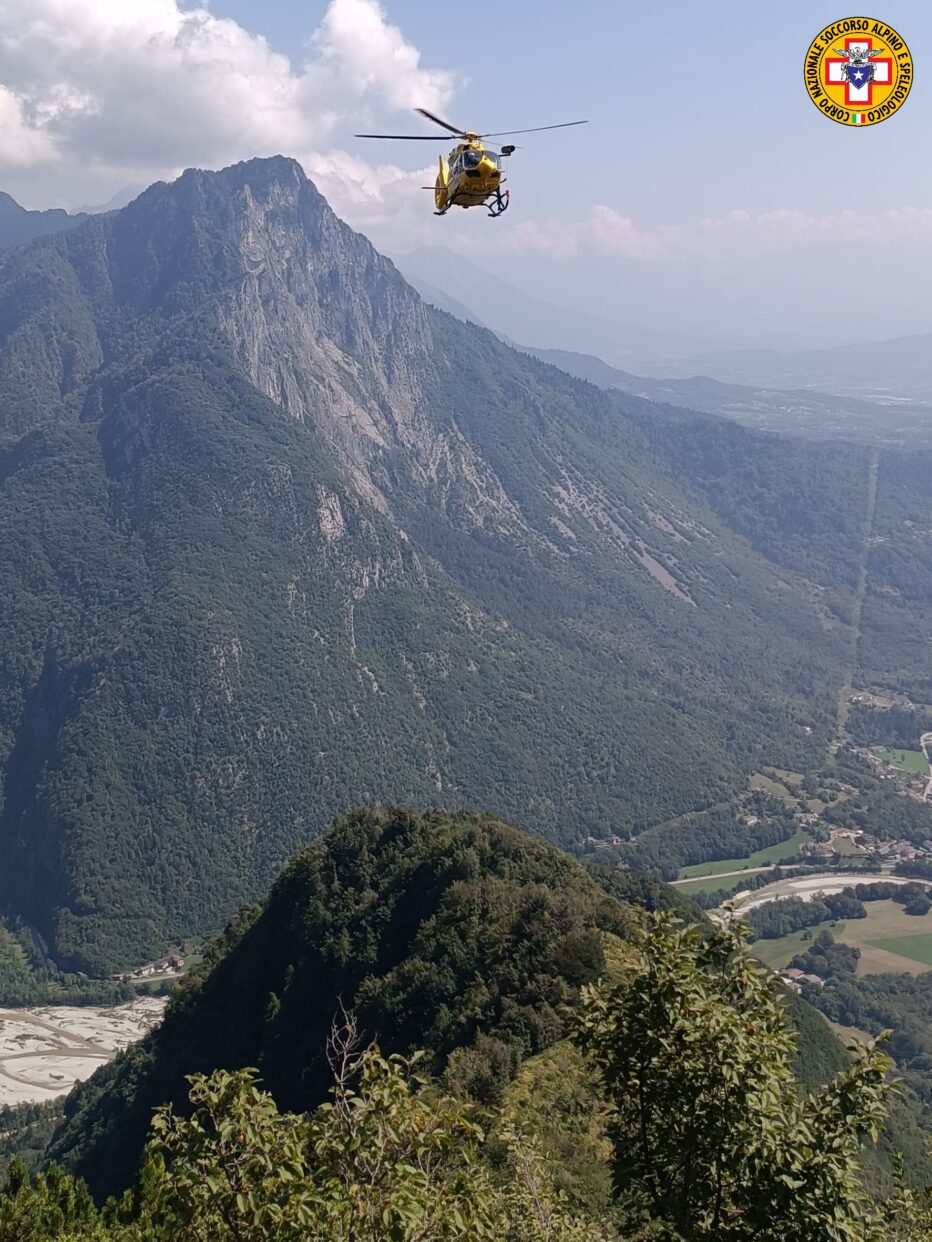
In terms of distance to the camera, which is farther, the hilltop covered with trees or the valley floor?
the valley floor

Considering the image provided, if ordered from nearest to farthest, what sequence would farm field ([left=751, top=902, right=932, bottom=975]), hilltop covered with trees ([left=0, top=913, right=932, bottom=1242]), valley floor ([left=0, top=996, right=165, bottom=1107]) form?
hilltop covered with trees ([left=0, top=913, right=932, bottom=1242]) → valley floor ([left=0, top=996, right=165, bottom=1107]) → farm field ([left=751, top=902, right=932, bottom=975])

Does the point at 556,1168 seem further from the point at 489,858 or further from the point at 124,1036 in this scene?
the point at 124,1036

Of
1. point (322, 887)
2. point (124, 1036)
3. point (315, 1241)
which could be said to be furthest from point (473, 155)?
point (124, 1036)

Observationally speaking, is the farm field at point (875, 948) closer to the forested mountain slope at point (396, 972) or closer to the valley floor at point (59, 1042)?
the forested mountain slope at point (396, 972)

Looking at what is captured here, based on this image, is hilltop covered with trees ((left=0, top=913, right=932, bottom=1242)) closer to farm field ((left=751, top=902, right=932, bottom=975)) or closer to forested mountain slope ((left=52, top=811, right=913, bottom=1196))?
forested mountain slope ((left=52, top=811, right=913, bottom=1196))

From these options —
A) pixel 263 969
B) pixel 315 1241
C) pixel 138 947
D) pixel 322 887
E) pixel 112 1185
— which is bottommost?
pixel 138 947

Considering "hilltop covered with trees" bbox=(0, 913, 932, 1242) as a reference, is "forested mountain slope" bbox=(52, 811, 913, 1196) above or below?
below

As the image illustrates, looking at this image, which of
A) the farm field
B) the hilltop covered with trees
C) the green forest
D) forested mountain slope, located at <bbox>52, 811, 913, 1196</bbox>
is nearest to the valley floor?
forested mountain slope, located at <bbox>52, 811, 913, 1196</bbox>

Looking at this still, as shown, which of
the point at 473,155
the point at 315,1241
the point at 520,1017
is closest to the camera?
the point at 315,1241
